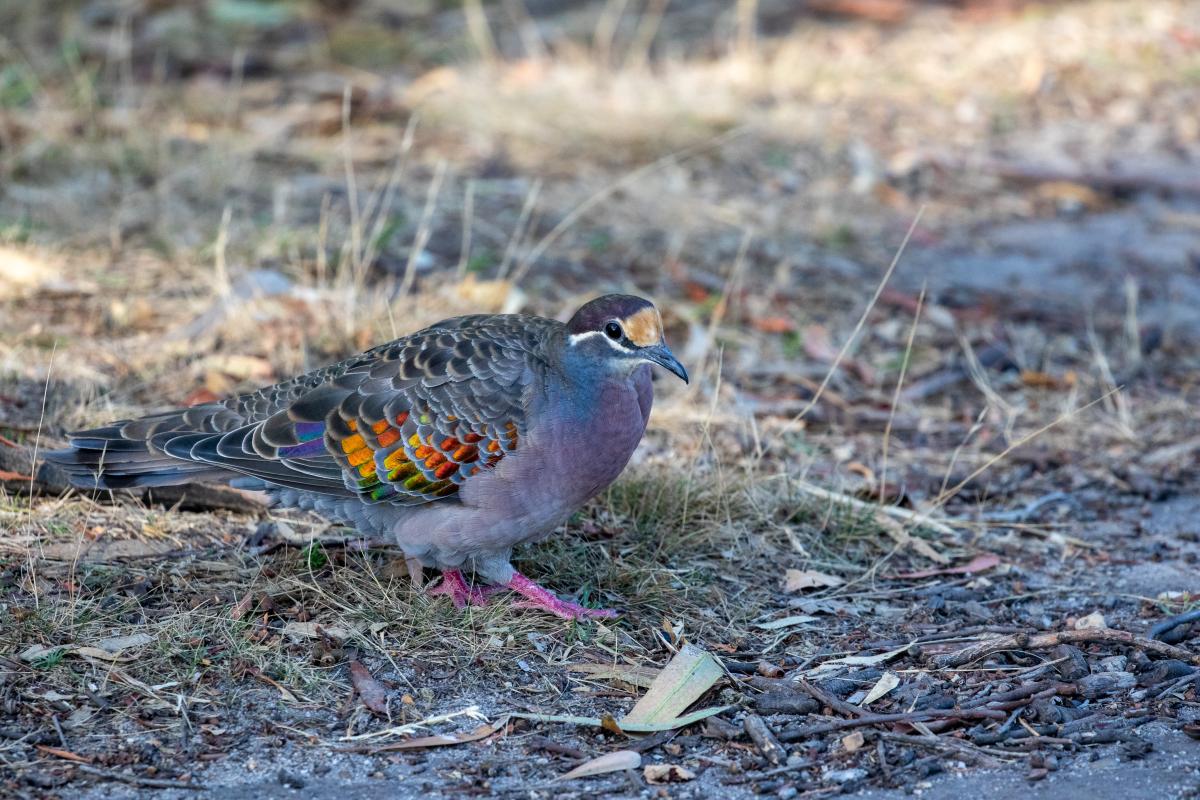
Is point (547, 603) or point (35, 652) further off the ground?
point (35, 652)

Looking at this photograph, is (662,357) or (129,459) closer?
(662,357)

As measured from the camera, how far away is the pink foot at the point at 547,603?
443 cm

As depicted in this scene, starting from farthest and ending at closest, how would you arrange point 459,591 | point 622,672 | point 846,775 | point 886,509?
point 886,509, point 459,591, point 622,672, point 846,775

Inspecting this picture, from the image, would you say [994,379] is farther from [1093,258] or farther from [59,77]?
[59,77]

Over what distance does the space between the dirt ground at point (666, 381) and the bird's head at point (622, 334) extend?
76cm

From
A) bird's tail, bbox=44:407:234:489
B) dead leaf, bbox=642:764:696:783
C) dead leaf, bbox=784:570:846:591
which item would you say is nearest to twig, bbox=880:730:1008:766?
dead leaf, bbox=642:764:696:783

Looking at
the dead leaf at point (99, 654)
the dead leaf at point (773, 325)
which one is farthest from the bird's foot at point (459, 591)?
the dead leaf at point (773, 325)

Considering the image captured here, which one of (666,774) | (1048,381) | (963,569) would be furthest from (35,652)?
(1048,381)

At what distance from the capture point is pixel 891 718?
3.81m

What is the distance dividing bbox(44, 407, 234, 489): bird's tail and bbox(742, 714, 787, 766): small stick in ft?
6.29

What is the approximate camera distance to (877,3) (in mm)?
12195

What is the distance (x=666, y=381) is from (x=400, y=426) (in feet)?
7.51

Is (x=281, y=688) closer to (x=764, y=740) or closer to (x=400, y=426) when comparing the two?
(x=400, y=426)

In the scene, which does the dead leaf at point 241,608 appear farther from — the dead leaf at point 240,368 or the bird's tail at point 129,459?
the dead leaf at point 240,368
